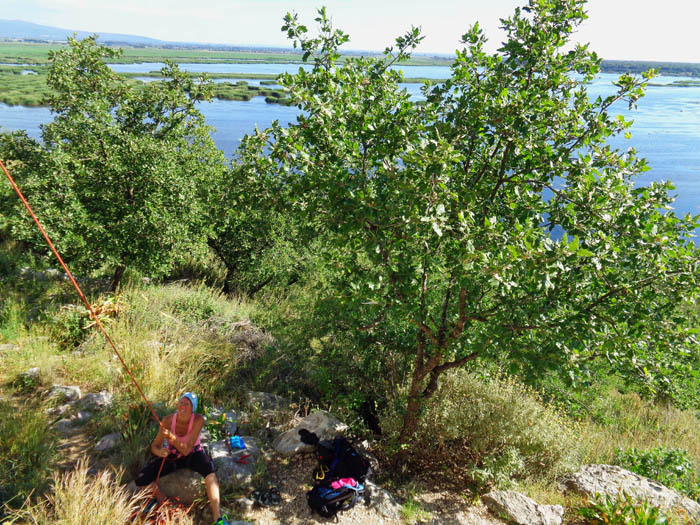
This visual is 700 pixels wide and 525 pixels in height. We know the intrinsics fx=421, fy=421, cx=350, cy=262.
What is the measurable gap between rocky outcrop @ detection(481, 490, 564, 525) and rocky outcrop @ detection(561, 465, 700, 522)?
1.83ft

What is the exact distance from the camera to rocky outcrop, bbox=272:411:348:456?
490 centimetres

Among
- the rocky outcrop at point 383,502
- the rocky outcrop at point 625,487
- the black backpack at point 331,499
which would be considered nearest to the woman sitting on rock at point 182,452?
the black backpack at point 331,499

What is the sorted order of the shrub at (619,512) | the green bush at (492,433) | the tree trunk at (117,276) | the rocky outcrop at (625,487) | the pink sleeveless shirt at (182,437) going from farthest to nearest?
the tree trunk at (117,276)
the green bush at (492,433)
the rocky outcrop at (625,487)
the pink sleeveless shirt at (182,437)
the shrub at (619,512)

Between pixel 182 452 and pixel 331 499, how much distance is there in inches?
60.3

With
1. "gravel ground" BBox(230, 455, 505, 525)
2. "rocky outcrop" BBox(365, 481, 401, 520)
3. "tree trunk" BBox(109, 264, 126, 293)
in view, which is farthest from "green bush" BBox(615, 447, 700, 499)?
"tree trunk" BBox(109, 264, 126, 293)

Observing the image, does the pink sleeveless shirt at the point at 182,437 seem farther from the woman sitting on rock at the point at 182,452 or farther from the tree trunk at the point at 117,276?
the tree trunk at the point at 117,276

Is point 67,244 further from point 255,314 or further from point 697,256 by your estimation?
point 697,256

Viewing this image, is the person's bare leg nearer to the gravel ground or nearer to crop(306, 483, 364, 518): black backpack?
the gravel ground

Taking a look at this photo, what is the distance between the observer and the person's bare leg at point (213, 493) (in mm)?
3846

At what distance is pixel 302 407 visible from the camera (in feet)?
19.8

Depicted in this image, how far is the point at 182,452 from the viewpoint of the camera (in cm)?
413

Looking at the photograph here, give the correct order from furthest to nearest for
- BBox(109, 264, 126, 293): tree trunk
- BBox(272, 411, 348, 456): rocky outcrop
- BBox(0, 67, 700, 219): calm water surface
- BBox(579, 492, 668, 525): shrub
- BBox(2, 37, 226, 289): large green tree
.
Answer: BBox(0, 67, 700, 219): calm water surface, BBox(109, 264, 126, 293): tree trunk, BBox(2, 37, 226, 289): large green tree, BBox(272, 411, 348, 456): rocky outcrop, BBox(579, 492, 668, 525): shrub

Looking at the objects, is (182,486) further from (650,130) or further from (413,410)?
(650,130)

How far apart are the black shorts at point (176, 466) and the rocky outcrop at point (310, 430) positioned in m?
1.04
